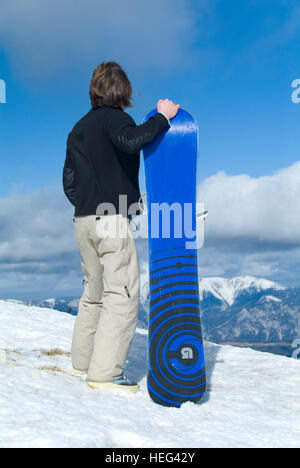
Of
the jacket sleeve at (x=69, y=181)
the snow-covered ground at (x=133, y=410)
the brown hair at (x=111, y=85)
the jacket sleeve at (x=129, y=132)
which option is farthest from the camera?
the jacket sleeve at (x=69, y=181)

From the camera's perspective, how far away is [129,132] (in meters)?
3.88

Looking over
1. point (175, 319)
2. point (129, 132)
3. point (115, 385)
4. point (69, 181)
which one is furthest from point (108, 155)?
point (115, 385)

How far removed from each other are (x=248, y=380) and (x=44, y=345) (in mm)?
2847

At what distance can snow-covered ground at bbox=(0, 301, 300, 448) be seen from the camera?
2.71 m

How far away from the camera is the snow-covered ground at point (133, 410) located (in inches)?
106

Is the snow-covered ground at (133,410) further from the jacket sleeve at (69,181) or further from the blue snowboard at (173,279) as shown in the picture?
the jacket sleeve at (69,181)

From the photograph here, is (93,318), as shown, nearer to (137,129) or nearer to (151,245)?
(151,245)

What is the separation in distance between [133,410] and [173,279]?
4.21ft

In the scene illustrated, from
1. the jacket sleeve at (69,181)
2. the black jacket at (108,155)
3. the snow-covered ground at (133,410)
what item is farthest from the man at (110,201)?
the snow-covered ground at (133,410)

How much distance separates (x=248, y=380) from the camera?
17.6 ft

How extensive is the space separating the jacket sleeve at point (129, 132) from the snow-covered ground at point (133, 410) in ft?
7.34

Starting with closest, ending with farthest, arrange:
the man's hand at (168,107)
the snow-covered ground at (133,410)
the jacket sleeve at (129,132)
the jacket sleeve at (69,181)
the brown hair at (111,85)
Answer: the snow-covered ground at (133,410), the jacket sleeve at (129,132), the brown hair at (111,85), the man's hand at (168,107), the jacket sleeve at (69,181)

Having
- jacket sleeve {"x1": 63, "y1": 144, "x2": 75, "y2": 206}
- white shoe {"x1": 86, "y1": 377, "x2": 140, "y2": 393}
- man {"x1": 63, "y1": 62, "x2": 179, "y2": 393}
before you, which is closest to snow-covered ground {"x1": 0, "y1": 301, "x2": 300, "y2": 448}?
white shoe {"x1": 86, "y1": 377, "x2": 140, "y2": 393}

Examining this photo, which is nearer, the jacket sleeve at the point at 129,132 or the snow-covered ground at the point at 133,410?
the snow-covered ground at the point at 133,410
